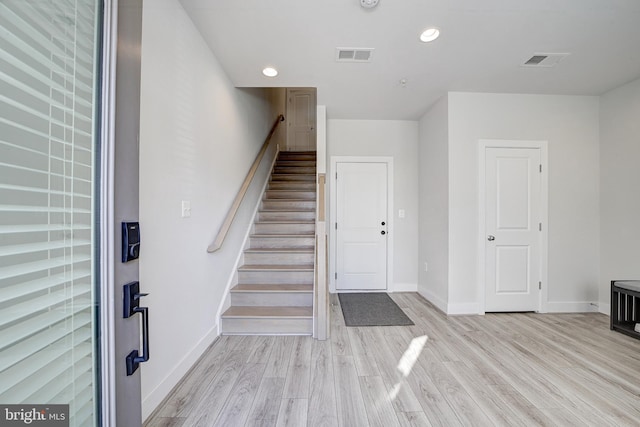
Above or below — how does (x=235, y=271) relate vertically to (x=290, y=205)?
below

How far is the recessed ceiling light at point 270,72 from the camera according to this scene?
8.98 feet

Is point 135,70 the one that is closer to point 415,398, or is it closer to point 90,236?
point 90,236

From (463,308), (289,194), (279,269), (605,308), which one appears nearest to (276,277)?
(279,269)

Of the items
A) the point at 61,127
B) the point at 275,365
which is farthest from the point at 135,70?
the point at 275,365

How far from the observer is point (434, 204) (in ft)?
12.1

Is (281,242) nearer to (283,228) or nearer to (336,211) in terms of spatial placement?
(283,228)

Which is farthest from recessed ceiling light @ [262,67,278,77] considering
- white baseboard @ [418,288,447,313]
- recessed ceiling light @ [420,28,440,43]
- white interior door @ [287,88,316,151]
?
white interior door @ [287,88,316,151]

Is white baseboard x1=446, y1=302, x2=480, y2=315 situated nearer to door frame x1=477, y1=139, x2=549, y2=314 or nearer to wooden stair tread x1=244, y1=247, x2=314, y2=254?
door frame x1=477, y1=139, x2=549, y2=314

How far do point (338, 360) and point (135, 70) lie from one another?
7.30 ft

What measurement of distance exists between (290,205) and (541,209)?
3307 millimetres

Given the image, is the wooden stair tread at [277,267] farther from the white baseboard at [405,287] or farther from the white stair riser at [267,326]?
the white baseboard at [405,287]

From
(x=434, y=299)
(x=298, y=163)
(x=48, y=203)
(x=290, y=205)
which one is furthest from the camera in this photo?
(x=298, y=163)

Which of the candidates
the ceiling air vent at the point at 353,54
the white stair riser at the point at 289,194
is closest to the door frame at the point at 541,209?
the ceiling air vent at the point at 353,54

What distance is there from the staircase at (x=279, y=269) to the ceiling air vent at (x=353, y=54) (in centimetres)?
209
